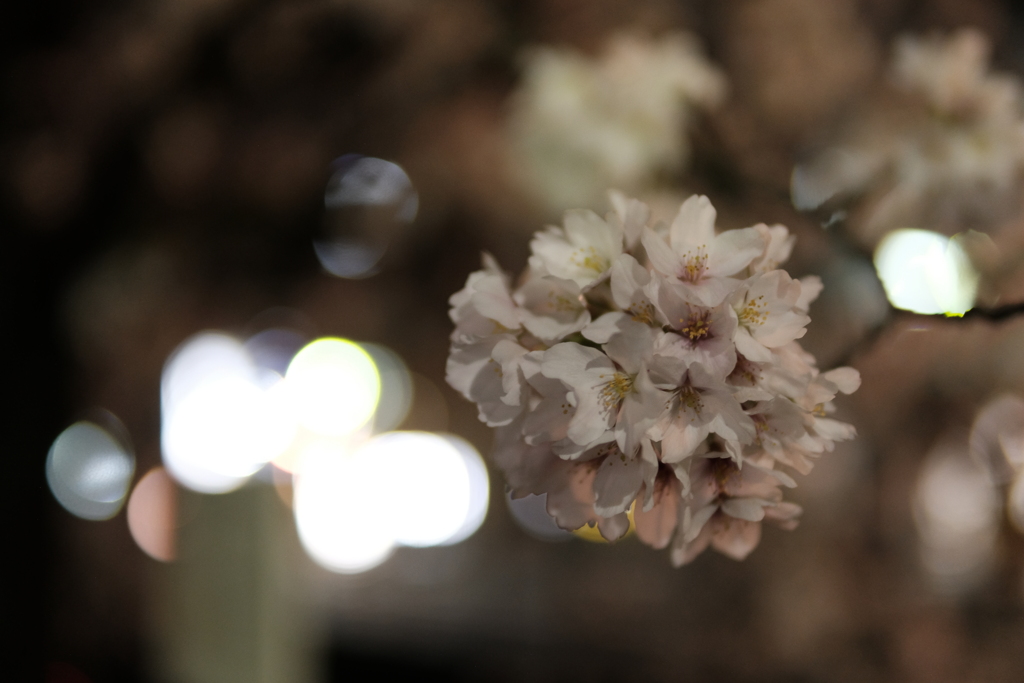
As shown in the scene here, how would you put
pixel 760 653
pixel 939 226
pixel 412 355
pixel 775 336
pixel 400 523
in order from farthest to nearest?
1. pixel 400 523
2. pixel 412 355
3. pixel 760 653
4. pixel 939 226
5. pixel 775 336

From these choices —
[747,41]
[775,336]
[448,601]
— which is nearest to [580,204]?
[775,336]

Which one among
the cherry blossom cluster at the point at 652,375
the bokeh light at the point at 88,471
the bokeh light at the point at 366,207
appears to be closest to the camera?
the cherry blossom cluster at the point at 652,375

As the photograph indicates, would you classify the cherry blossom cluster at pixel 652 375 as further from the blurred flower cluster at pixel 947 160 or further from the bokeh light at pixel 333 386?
the bokeh light at pixel 333 386

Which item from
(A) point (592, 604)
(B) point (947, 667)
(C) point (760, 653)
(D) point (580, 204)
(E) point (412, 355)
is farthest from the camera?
(E) point (412, 355)

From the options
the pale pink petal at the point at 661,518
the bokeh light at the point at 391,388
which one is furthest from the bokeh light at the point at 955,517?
the bokeh light at the point at 391,388

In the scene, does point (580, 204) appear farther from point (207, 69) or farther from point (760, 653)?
point (207, 69)

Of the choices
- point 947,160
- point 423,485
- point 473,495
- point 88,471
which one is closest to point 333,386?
point 423,485

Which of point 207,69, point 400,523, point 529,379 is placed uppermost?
point 207,69
